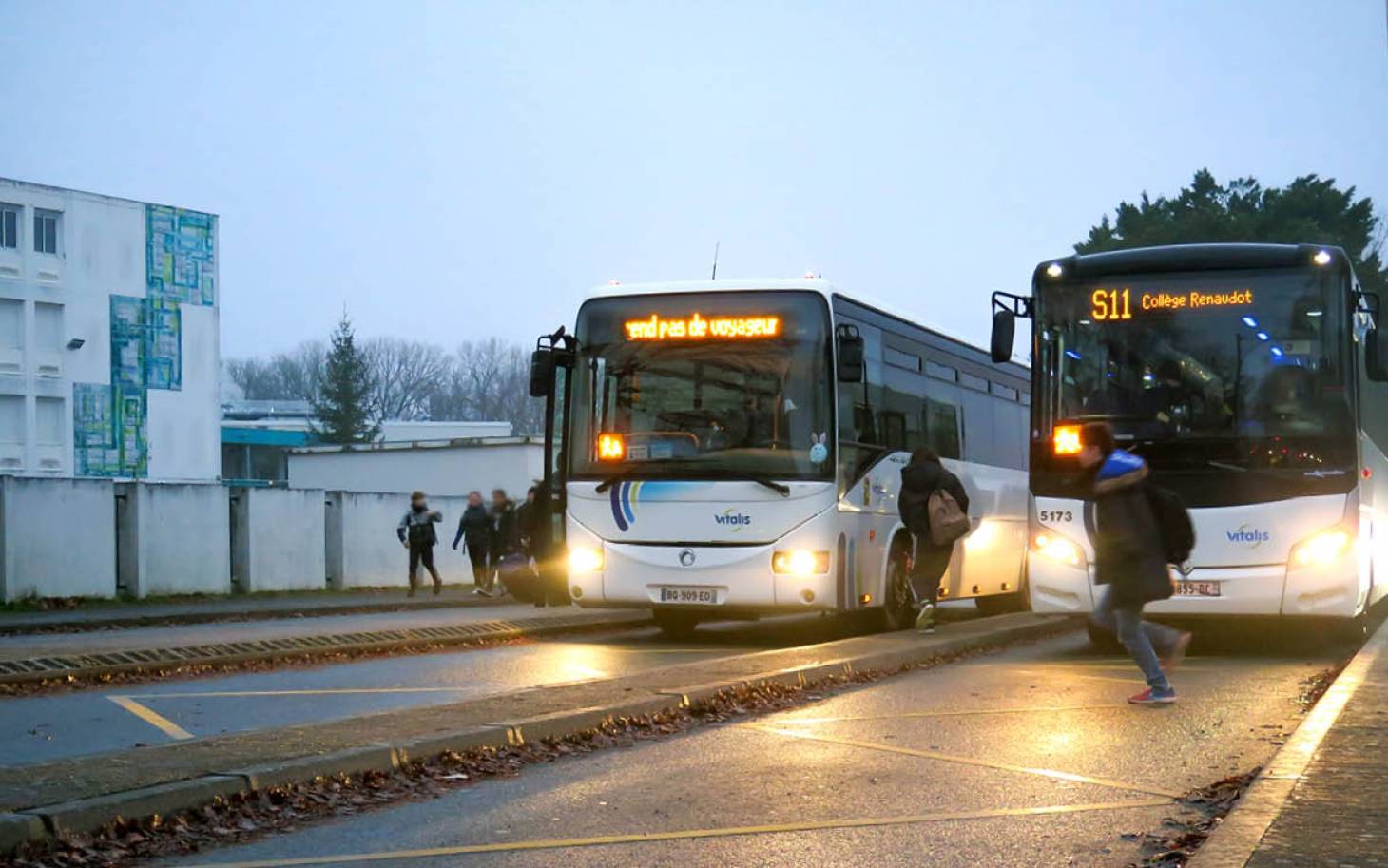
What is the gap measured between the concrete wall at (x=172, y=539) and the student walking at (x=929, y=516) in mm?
14761

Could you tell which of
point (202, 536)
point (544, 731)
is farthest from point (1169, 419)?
point (202, 536)

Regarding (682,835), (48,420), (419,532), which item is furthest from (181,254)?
(682,835)

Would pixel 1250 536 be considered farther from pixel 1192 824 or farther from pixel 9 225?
pixel 9 225

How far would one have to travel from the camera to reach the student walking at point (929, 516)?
17531mm

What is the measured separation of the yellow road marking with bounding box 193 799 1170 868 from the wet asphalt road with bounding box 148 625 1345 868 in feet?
0.04

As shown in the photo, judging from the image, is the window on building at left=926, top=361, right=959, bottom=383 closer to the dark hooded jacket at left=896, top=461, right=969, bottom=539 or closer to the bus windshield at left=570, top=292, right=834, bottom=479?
the dark hooded jacket at left=896, top=461, right=969, bottom=539

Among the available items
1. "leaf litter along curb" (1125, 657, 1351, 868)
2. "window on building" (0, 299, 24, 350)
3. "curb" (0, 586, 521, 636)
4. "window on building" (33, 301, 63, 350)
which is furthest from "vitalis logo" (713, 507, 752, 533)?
"window on building" (33, 301, 63, 350)

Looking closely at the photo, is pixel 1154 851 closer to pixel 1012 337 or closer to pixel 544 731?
pixel 544 731

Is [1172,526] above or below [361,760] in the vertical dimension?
above

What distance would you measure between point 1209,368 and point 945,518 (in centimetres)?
342

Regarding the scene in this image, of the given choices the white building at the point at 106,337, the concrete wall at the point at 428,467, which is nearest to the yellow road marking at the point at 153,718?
the concrete wall at the point at 428,467

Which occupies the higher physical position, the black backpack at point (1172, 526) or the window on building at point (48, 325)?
the window on building at point (48, 325)

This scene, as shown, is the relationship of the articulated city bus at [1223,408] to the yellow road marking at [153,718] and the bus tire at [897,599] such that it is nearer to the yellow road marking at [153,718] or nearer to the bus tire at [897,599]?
the bus tire at [897,599]

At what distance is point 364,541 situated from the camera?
110ft
